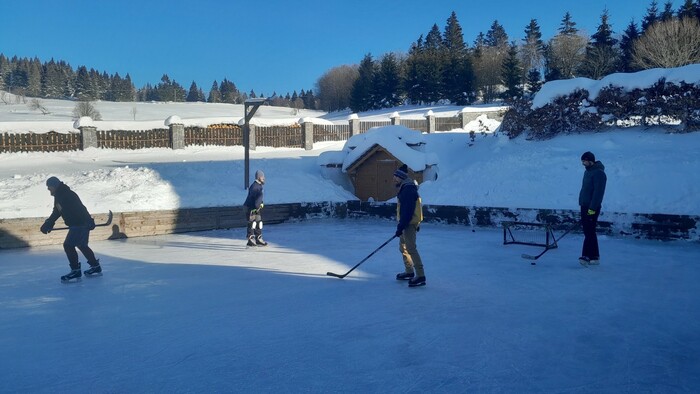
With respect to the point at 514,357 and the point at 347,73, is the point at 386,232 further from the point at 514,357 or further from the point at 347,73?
the point at 347,73

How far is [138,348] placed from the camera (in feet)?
16.4

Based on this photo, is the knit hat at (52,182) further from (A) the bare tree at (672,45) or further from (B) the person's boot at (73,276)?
(A) the bare tree at (672,45)

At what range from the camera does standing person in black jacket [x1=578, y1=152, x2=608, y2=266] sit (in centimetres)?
820

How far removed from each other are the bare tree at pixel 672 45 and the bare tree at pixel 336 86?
44997mm

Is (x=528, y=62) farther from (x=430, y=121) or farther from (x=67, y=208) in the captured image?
(x=67, y=208)

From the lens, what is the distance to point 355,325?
18.5ft

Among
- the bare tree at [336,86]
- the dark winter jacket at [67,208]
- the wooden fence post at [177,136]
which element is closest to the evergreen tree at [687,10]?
the wooden fence post at [177,136]

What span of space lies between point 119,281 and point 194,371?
4.22 metres

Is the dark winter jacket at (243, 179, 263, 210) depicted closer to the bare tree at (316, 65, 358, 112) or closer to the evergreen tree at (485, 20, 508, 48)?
the bare tree at (316, 65, 358, 112)

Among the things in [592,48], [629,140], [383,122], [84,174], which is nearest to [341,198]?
[84,174]

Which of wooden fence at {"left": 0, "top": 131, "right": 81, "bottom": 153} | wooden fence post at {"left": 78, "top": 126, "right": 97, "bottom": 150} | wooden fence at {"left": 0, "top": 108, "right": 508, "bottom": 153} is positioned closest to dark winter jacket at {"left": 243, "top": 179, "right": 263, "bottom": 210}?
wooden fence at {"left": 0, "top": 108, "right": 508, "bottom": 153}

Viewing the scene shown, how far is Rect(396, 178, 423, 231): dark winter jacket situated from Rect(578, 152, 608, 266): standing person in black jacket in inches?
119

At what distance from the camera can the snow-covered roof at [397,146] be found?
648 inches

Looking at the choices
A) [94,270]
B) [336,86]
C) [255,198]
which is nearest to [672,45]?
[255,198]
